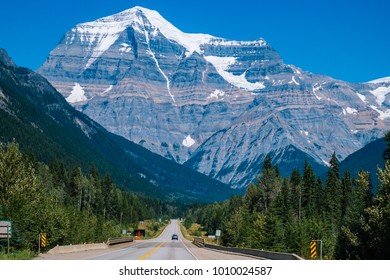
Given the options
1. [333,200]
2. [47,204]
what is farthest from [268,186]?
[47,204]

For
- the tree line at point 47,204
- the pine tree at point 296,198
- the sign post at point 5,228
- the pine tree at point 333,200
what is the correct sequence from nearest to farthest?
the sign post at point 5,228, the tree line at point 47,204, the pine tree at point 333,200, the pine tree at point 296,198

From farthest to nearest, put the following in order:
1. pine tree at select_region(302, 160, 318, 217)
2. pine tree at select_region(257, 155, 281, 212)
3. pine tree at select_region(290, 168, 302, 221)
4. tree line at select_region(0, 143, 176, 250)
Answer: pine tree at select_region(257, 155, 281, 212)
pine tree at select_region(290, 168, 302, 221)
pine tree at select_region(302, 160, 318, 217)
tree line at select_region(0, 143, 176, 250)

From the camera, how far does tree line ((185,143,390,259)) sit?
221 feet

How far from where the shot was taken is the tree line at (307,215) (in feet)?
221

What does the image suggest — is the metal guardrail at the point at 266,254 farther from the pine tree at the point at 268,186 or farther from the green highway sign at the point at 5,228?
the pine tree at the point at 268,186

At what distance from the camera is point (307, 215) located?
5507 inches

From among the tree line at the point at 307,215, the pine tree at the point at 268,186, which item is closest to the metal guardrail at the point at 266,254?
the tree line at the point at 307,215

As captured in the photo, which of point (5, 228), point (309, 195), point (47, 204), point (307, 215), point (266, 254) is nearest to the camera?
point (5, 228)

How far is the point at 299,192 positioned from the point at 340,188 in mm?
11591

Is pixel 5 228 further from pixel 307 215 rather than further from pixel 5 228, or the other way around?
pixel 307 215

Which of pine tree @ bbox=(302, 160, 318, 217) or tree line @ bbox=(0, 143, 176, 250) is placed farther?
pine tree @ bbox=(302, 160, 318, 217)

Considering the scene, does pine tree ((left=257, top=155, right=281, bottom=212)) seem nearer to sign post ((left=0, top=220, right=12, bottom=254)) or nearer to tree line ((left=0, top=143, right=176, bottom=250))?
tree line ((left=0, top=143, right=176, bottom=250))

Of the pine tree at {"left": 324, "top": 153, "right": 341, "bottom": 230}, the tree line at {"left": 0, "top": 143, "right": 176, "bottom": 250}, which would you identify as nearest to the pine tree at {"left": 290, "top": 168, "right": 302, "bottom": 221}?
the pine tree at {"left": 324, "top": 153, "right": 341, "bottom": 230}
